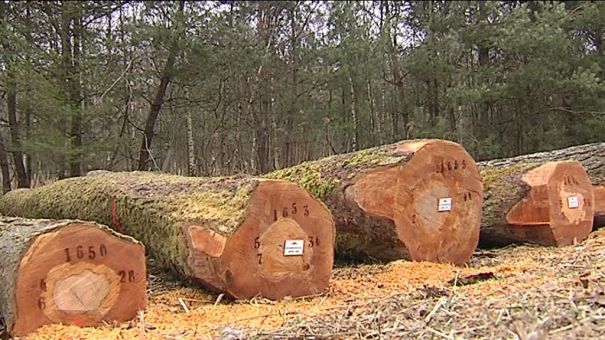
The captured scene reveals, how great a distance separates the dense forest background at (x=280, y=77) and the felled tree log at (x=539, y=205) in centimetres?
768

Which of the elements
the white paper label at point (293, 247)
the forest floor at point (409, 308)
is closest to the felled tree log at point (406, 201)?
the forest floor at point (409, 308)

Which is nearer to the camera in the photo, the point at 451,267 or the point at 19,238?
the point at 19,238

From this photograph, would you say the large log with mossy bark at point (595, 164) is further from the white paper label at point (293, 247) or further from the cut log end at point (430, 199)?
the white paper label at point (293, 247)

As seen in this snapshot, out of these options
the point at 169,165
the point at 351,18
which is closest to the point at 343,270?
the point at 351,18

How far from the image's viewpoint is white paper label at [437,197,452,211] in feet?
16.9

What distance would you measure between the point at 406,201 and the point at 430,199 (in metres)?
0.26

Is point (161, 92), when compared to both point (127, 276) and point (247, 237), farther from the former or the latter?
point (127, 276)

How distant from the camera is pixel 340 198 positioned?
5.07m

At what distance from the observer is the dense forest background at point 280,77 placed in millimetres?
12867

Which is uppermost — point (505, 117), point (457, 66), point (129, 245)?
point (457, 66)

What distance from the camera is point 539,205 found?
597 cm

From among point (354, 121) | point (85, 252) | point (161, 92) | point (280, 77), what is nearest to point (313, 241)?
point (85, 252)

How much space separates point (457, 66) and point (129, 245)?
13.3 metres

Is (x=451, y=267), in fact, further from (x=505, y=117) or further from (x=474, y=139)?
(x=505, y=117)
